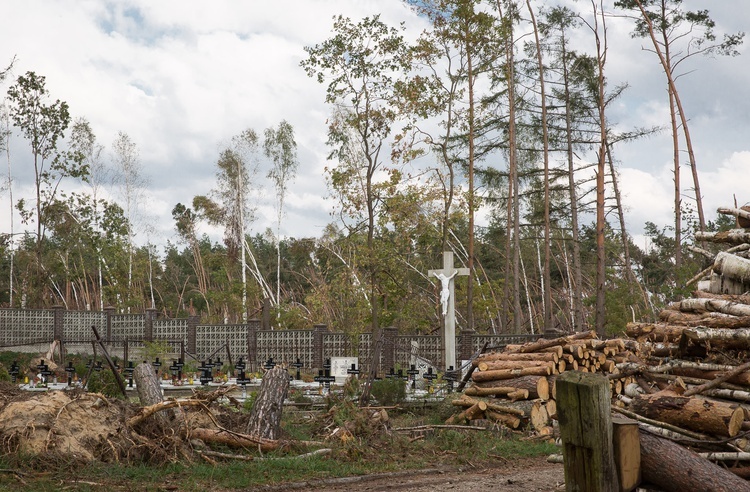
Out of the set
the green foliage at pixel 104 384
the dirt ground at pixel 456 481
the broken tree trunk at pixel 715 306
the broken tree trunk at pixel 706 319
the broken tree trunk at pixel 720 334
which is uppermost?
the broken tree trunk at pixel 715 306

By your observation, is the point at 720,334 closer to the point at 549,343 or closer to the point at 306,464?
the point at 549,343

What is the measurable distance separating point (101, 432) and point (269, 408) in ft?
6.49

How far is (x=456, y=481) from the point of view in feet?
28.0

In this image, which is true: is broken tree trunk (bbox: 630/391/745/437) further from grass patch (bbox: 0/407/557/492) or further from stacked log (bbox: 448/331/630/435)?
stacked log (bbox: 448/331/630/435)

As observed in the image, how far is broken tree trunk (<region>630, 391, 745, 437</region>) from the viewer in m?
7.11

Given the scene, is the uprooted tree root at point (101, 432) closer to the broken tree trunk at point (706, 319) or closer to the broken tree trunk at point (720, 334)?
the broken tree trunk at point (720, 334)

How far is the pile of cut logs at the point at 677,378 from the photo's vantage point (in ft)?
21.2

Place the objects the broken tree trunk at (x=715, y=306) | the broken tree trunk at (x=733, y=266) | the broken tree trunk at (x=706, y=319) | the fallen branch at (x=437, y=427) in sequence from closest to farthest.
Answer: the broken tree trunk at (x=706, y=319)
the broken tree trunk at (x=715, y=306)
the broken tree trunk at (x=733, y=266)
the fallen branch at (x=437, y=427)

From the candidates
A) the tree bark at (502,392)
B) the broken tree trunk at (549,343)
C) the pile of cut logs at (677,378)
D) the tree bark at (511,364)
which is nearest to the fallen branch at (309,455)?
the pile of cut logs at (677,378)

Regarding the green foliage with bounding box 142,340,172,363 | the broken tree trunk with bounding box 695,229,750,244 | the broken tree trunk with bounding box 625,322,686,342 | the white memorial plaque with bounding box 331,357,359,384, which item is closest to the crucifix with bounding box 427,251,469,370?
the white memorial plaque with bounding box 331,357,359,384

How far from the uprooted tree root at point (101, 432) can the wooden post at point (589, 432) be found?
556 centimetres

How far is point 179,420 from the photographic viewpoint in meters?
9.30

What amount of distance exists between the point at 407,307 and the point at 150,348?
9.11 meters

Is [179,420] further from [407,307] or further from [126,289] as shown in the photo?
[126,289]
